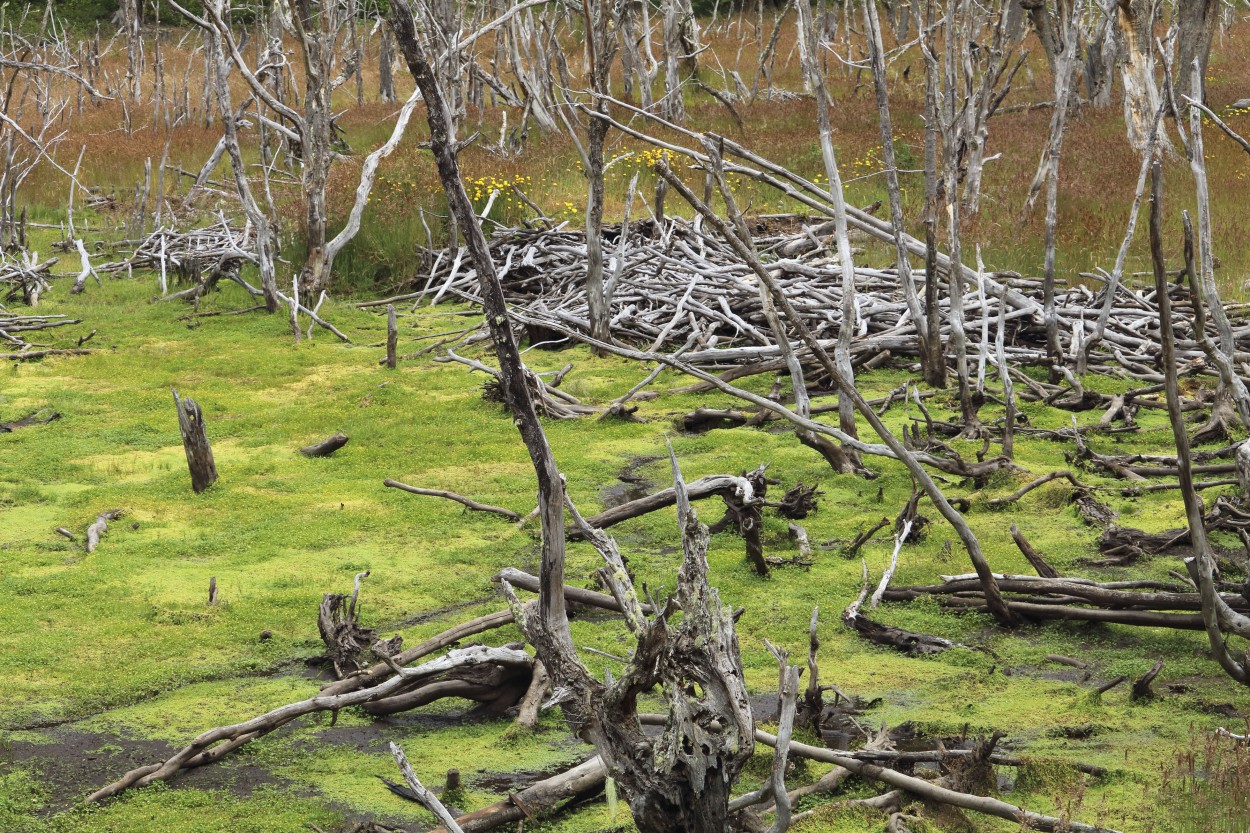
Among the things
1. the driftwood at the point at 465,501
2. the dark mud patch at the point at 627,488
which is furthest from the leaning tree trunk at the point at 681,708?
the dark mud patch at the point at 627,488

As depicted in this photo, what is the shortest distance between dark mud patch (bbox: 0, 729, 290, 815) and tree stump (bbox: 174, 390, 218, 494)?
2.84m

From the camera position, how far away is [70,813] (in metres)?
3.74

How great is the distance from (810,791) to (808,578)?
2145mm

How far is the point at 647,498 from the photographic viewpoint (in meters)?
5.93

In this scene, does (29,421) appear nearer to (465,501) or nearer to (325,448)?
(325,448)

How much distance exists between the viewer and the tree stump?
7035mm

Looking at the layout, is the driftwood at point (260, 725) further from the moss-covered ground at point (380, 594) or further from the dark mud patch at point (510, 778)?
the dark mud patch at point (510, 778)

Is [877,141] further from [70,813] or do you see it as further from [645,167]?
[70,813]

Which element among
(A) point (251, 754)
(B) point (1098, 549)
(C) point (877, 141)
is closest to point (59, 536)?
(A) point (251, 754)

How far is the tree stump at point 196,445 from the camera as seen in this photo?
7035mm

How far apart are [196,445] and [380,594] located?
6.60 feet

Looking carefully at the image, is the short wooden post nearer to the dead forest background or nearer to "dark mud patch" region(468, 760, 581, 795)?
the dead forest background

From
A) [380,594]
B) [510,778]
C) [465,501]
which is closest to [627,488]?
[465,501]

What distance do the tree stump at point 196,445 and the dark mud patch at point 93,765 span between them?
9.33 feet
